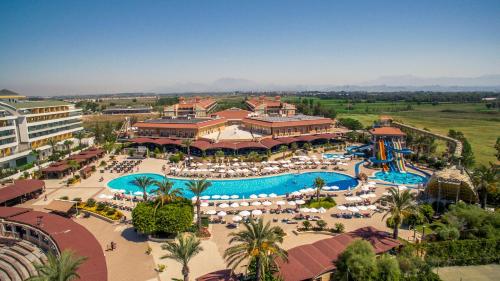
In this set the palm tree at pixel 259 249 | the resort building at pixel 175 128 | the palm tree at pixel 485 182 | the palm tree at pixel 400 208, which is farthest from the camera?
the resort building at pixel 175 128

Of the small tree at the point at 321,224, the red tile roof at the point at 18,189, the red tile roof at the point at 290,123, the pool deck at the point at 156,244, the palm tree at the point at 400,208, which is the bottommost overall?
the pool deck at the point at 156,244

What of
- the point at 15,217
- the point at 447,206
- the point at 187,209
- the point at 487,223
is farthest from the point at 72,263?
the point at 447,206

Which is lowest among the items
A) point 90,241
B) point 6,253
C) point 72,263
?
point 6,253

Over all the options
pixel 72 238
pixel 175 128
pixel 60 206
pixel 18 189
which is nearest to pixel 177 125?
pixel 175 128

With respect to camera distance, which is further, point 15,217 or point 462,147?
point 462,147

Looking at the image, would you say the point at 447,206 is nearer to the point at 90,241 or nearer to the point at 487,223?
the point at 487,223

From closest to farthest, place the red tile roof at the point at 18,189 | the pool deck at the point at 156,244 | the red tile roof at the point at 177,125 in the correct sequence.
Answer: the pool deck at the point at 156,244 → the red tile roof at the point at 18,189 → the red tile roof at the point at 177,125

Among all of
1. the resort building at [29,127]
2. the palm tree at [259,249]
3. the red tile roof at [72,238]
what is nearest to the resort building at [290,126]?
the resort building at [29,127]

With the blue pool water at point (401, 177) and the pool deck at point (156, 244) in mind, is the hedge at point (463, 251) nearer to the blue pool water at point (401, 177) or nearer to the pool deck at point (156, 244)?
the pool deck at point (156, 244)
